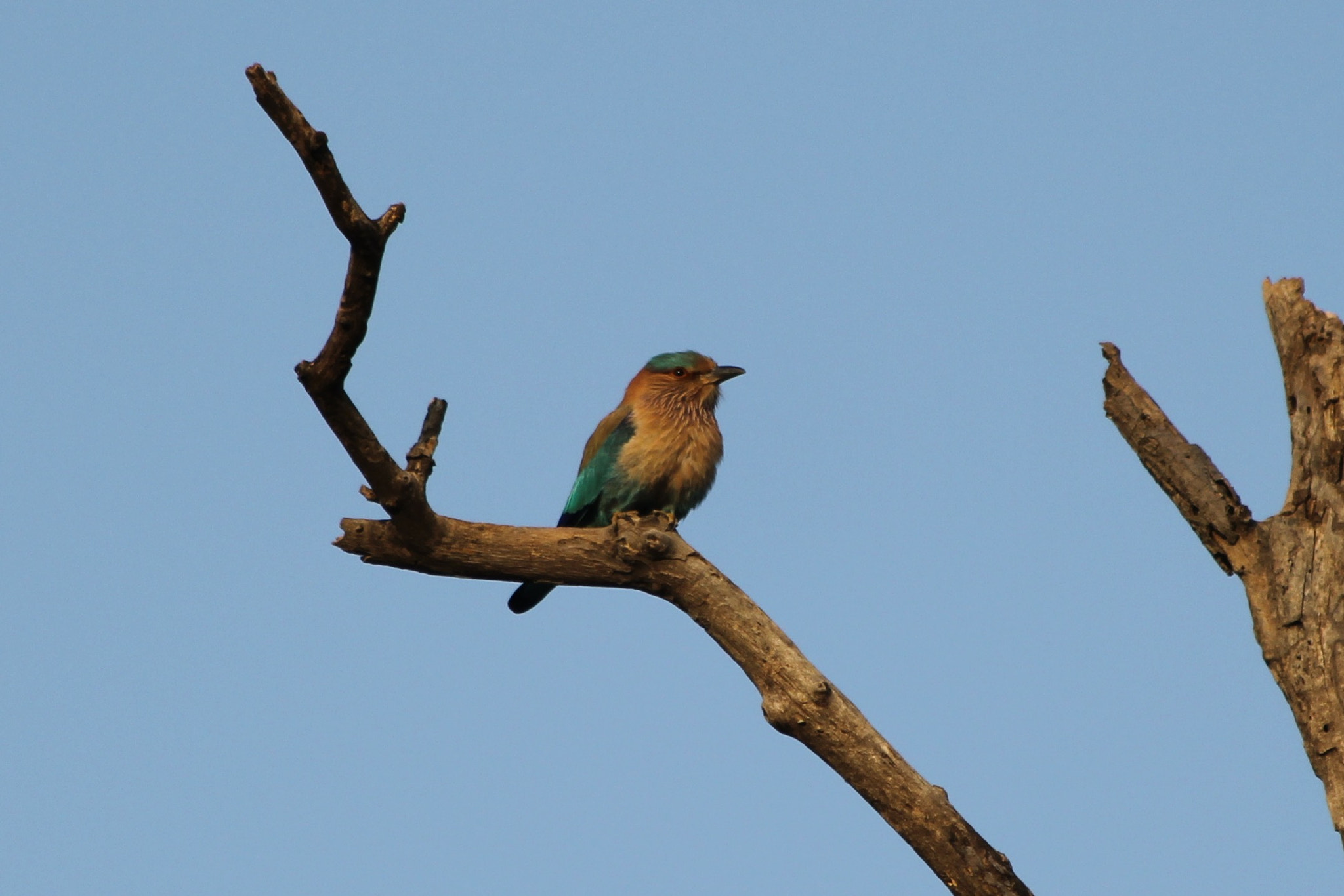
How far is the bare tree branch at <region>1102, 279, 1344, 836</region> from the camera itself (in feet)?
15.1

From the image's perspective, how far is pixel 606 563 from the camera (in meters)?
5.54

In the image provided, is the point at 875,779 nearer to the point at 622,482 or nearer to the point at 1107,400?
the point at 1107,400

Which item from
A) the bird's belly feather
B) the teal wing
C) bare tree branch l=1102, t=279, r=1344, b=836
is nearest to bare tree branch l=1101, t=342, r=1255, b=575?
bare tree branch l=1102, t=279, r=1344, b=836

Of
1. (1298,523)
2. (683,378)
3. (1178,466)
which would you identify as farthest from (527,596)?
(1298,523)

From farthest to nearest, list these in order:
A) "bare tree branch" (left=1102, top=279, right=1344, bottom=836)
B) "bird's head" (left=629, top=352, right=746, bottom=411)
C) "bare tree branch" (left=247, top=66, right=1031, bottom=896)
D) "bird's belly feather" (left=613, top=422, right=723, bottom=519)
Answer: "bird's head" (left=629, top=352, right=746, bottom=411) → "bird's belly feather" (left=613, top=422, right=723, bottom=519) → "bare tree branch" (left=1102, top=279, right=1344, bottom=836) → "bare tree branch" (left=247, top=66, right=1031, bottom=896)

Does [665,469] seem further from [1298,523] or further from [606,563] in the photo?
[1298,523]

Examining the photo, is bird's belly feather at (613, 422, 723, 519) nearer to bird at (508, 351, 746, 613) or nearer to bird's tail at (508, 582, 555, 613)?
bird at (508, 351, 746, 613)

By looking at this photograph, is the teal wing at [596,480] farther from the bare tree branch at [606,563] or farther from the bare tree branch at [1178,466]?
the bare tree branch at [1178,466]

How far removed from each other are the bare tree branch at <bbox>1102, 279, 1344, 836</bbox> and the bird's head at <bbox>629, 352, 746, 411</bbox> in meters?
3.13

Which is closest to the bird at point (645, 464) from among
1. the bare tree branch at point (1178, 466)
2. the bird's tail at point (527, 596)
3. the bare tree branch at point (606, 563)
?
the bird's tail at point (527, 596)

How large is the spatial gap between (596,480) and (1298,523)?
→ 11.9ft

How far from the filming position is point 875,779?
15.6 feet

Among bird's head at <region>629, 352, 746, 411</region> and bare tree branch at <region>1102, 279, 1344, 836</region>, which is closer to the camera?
bare tree branch at <region>1102, 279, 1344, 836</region>

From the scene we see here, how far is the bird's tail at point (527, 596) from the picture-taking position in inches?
272
